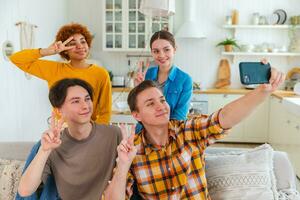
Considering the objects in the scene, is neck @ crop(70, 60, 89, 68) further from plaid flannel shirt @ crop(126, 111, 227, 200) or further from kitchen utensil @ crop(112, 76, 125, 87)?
kitchen utensil @ crop(112, 76, 125, 87)

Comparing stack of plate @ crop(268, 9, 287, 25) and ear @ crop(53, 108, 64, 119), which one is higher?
stack of plate @ crop(268, 9, 287, 25)

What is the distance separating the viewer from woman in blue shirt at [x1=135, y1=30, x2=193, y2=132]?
1987 mm

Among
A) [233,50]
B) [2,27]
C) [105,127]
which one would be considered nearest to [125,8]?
[233,50]

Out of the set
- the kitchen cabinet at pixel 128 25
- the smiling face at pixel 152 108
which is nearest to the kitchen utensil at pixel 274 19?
the kitchen cabinet at pixel 128 25

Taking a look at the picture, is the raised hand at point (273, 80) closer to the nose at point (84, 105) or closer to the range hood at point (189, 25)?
the nose at point (84, 105)

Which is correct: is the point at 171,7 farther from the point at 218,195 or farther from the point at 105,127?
the point at 218,195

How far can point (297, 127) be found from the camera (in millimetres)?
3432

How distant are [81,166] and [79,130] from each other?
17 centimetres

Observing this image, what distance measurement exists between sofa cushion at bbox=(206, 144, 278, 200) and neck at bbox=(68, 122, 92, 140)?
26.1 inches

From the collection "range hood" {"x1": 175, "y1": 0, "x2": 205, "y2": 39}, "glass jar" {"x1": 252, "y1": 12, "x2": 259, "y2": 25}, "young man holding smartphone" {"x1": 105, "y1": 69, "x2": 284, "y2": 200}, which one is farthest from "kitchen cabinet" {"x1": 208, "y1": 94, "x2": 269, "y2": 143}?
"young man holding smartphone" {"x1": 105, "y1": 69, "x2": 284, "y2": 200}

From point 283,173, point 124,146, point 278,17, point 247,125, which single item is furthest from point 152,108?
point 278,17

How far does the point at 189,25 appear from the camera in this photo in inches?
197

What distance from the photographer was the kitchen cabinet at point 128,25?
4949mm

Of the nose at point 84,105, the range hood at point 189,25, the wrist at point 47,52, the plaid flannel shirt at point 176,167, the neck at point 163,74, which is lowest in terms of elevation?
the plaid flannel shirt at point 176,167
